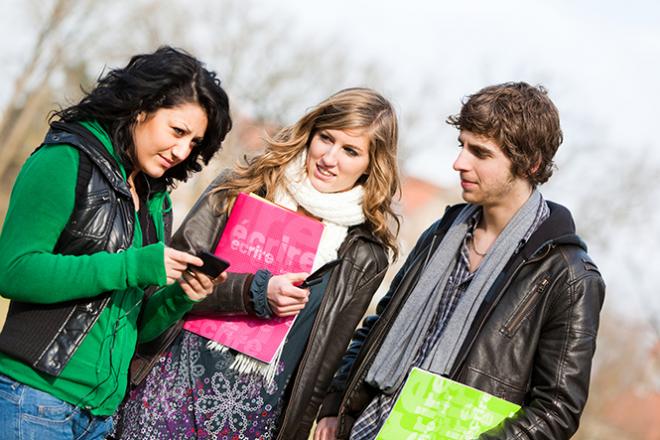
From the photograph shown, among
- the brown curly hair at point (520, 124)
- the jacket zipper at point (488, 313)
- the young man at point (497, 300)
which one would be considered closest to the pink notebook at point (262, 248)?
the young man at point (497, 300)

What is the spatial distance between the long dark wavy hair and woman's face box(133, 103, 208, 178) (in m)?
0.03

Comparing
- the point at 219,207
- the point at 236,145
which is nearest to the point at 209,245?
the point at 219,207

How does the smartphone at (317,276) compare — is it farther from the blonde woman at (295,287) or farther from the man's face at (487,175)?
the man's face at (487,175)

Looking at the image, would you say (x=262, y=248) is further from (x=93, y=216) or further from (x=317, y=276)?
(x=93, y=216)

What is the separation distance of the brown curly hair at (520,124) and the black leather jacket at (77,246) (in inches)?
65.3

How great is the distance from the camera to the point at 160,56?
3143mm

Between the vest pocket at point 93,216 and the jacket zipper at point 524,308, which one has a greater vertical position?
the jacket zipper at point 524,308

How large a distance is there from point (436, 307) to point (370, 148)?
2.88 ft

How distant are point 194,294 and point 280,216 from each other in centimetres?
86

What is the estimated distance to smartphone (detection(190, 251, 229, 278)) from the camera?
9.41 ft

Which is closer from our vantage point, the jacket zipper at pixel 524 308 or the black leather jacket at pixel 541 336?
the black leather jacket at pixel 541 336

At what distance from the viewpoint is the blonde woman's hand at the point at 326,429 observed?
3.83 meters

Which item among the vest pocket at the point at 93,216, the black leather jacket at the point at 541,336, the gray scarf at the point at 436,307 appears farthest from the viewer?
the gray scarf at the point at 436,307

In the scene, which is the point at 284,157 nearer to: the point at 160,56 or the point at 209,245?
the point at 209,245
